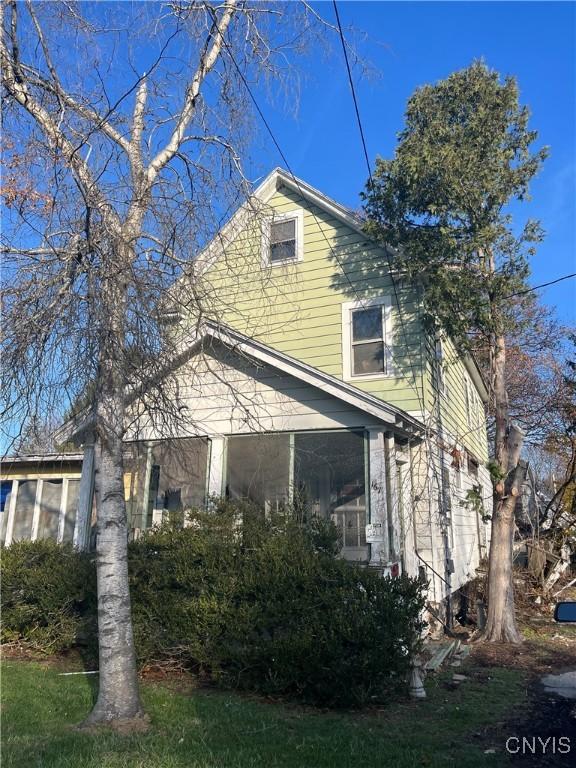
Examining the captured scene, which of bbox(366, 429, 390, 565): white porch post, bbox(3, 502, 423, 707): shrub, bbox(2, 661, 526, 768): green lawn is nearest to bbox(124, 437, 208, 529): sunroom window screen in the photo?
bbox(3, 502, 423, 707): shrub

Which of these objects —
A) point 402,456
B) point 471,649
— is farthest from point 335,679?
point 402,456

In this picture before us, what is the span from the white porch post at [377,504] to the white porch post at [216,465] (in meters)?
2.61

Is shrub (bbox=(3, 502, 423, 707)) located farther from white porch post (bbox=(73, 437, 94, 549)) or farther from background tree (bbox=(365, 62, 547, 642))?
background tree (bbox=(365, 62, 547, 642))

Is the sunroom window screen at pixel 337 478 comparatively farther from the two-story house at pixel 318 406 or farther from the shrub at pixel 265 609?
the shrub at pixel 265 609

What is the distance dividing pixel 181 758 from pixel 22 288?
4.49 meters

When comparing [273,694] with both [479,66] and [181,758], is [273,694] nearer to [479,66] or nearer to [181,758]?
[181,758]

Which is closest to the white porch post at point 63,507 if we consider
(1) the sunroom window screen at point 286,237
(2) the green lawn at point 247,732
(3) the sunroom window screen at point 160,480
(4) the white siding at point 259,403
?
(3) the sunroom window screen at point 160,480

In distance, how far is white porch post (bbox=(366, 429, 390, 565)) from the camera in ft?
29.0

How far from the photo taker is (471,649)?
9383mm

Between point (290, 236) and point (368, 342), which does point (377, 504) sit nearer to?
point (368, 342)

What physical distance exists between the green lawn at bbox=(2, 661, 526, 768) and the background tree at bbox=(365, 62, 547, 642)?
439 cm

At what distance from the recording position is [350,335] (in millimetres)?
11984

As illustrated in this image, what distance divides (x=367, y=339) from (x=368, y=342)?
0.27 feet

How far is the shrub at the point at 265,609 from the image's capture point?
20.8ft
